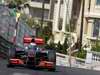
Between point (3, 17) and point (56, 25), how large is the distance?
7.55 metres

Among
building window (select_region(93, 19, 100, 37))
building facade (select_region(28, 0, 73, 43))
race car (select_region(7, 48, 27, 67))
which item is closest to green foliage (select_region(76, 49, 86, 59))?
building window (select_region(93, 19, 100, 37))

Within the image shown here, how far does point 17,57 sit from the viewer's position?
20734mm

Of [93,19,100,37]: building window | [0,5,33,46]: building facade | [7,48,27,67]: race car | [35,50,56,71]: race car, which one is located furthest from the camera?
[93,19,100,37]: building window

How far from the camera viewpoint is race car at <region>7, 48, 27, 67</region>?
20375mm

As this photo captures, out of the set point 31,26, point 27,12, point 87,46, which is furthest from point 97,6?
point 27,12

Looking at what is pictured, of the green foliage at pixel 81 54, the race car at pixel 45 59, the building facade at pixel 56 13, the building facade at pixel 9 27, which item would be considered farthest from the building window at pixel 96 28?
the race car at pixel 45 59

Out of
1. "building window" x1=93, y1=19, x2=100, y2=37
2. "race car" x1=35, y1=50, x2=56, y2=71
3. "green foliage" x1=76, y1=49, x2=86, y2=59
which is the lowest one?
"green foliage" x1=76, y1=49, x2=86, y2=59

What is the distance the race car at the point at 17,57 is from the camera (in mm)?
20375

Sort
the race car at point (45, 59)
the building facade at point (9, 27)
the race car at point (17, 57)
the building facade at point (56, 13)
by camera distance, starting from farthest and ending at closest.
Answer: the building facade at point (56, 13) < the building facade at point (9, 27) < the race car at point (45, 59) < the race car at point (17, 57)

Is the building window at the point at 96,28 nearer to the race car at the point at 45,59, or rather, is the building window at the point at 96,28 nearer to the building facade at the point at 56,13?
the building facade at the point at 56,13

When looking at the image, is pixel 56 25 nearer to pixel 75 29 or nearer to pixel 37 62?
pixel 75 29

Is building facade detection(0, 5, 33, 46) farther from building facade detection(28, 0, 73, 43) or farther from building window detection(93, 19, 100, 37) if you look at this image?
building window detection(93, 19, 100, 37)

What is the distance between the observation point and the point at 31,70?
19922 mm

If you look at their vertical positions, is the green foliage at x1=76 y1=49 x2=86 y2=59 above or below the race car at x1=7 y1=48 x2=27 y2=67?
below
